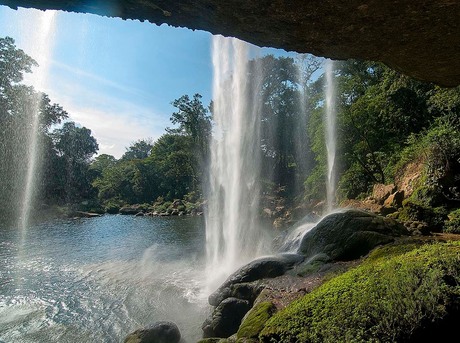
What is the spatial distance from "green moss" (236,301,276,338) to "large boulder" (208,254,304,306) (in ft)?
5.80

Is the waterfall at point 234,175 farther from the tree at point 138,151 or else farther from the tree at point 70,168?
the tree at point 138,151

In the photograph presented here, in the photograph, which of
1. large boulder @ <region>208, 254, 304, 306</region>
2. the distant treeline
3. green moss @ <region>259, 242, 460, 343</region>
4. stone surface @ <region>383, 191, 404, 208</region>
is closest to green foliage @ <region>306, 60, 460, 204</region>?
the distant treeline

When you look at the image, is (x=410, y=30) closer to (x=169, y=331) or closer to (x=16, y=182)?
(x=169, y=331)

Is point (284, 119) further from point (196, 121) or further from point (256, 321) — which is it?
point (256, 321)

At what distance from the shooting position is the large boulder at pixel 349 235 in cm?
773

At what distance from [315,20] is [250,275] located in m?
6.87

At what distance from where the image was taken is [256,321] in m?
5.17

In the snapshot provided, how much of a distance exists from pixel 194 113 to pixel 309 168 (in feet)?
57.3

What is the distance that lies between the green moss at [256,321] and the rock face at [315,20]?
4.28 meters

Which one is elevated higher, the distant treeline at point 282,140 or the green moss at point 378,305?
the distant treeline at point 282,140

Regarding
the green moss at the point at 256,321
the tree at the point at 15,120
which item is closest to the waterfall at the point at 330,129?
the green moss at the point at 256,321

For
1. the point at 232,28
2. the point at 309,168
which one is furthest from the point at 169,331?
the point at 309,168

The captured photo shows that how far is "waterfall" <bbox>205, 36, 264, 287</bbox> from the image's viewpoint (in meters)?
14.4

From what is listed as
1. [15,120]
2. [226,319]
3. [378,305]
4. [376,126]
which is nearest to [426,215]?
[226,319]
